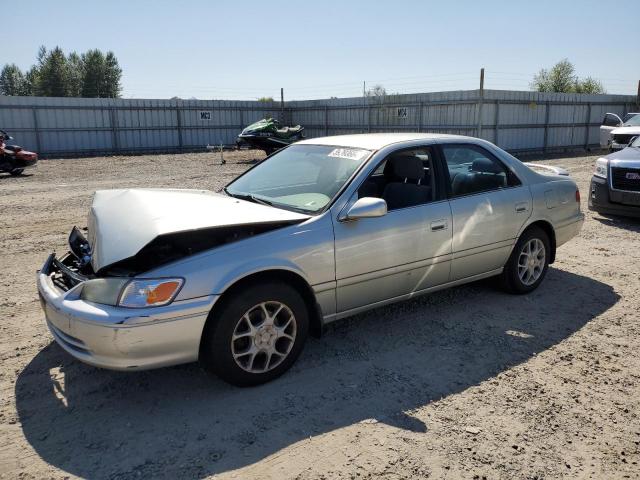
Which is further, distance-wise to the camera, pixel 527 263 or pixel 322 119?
pixel 322 119

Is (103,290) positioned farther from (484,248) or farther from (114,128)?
(114,128)

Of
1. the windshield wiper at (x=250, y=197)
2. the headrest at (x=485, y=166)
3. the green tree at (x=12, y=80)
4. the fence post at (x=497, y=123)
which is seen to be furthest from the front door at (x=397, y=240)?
the green tree at (x=12, y=80)

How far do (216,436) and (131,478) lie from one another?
51 centimetres

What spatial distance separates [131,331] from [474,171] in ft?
10.9

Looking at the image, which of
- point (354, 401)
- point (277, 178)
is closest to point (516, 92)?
point (277, 178)

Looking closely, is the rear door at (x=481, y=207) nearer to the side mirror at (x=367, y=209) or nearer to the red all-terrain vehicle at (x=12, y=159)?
the side mirror at (x=367, y=209)

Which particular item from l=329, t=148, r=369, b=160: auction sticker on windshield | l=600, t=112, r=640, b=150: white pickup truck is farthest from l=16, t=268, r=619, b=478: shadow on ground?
l=600, t=112, r=640, b=150: white pickup truck

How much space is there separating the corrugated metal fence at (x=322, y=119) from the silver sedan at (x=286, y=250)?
16.8 meters

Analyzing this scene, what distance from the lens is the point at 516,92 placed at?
2138cm

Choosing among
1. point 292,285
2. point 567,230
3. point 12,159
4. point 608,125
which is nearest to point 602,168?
point 567,230

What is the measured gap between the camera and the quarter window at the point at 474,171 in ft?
15.0

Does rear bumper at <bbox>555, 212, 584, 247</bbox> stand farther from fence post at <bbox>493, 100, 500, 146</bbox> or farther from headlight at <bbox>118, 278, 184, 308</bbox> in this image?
fence post at <bbox>493, 100, 500, 146</bbox>

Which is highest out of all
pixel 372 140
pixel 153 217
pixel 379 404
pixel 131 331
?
pixel 372 140

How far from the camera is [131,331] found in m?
2.96
